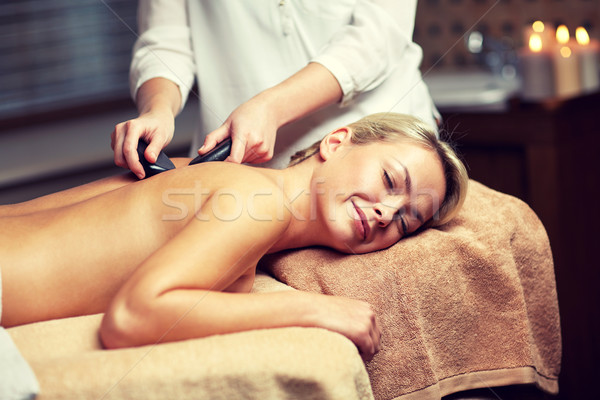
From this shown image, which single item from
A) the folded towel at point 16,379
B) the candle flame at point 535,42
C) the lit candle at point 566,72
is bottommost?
the lit candle at point 566,72

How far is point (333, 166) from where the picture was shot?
3.39ft

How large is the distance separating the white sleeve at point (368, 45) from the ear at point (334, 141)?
0.08m

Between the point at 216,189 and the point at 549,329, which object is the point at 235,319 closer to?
the point at 216,189

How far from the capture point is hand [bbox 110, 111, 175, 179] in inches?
38.1

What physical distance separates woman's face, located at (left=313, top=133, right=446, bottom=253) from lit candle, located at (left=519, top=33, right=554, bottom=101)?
87 cm

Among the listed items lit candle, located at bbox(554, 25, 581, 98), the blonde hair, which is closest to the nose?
the blonde hair

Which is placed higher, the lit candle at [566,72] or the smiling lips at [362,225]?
the smiling lips at [362,225]

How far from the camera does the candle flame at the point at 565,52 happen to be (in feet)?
6.04

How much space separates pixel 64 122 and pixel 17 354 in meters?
1.58

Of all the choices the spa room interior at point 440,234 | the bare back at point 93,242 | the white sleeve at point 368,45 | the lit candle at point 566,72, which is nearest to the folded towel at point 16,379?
the spa room interior at point 440,234

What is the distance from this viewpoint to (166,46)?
1249mm

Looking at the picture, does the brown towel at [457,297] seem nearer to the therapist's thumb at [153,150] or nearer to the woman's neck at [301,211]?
the woman's neck at [301,211]

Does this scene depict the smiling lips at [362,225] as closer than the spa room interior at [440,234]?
No

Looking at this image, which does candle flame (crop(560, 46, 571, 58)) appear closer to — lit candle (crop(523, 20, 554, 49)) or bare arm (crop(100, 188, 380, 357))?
lit candle (crop(523, 20, 554, 49))
